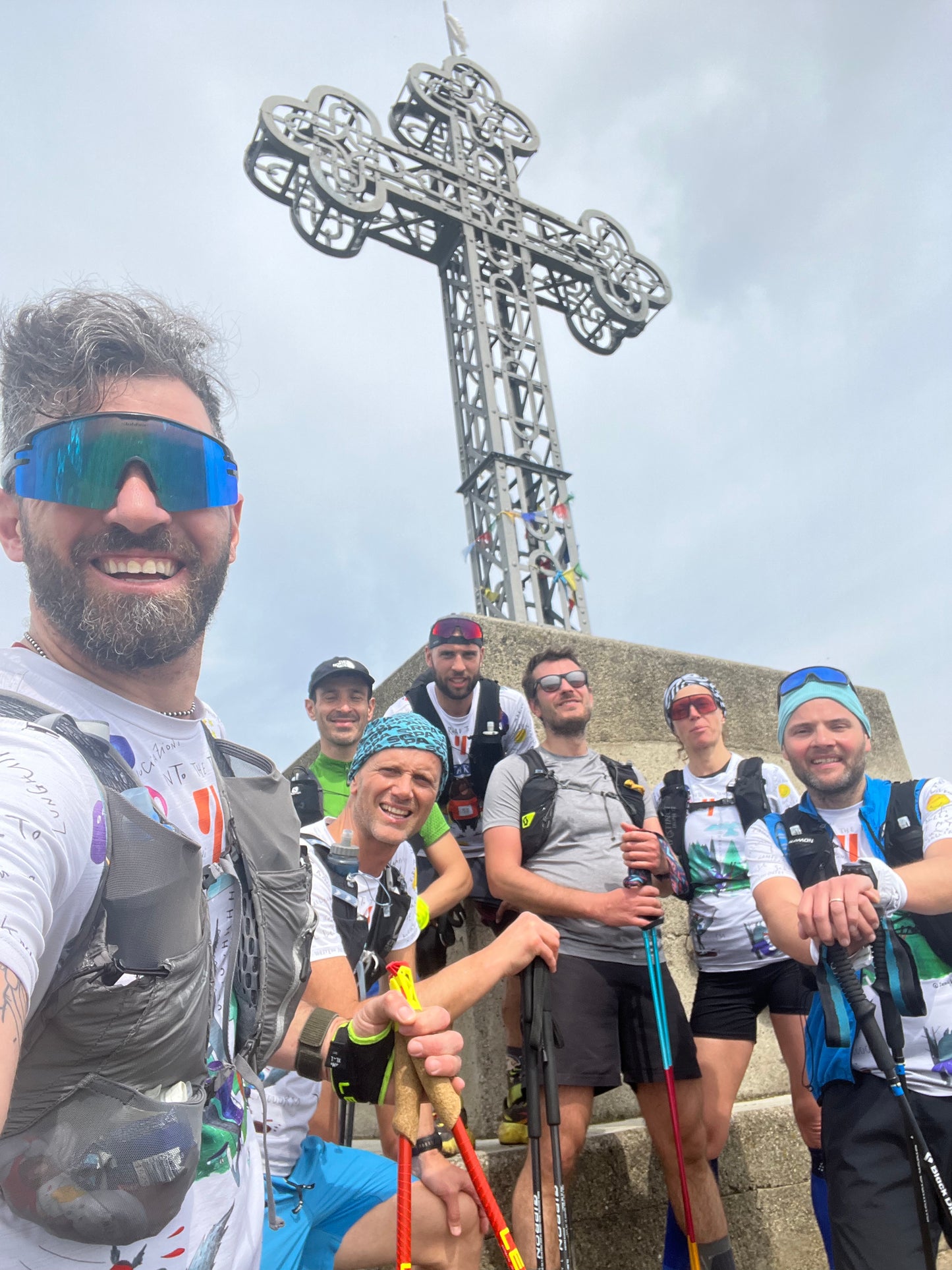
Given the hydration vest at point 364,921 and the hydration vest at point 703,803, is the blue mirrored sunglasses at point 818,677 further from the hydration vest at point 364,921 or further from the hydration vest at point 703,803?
the hydration vest at point 364,921

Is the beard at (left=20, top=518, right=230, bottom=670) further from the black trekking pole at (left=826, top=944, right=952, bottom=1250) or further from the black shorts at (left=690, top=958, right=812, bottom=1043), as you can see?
the black shorts at (left=690, top=958, right=812, bottom=1043)

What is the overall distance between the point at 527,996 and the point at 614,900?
29.4 inches

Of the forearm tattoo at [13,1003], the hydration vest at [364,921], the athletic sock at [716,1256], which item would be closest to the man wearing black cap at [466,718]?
the hydration vest at [364,921]

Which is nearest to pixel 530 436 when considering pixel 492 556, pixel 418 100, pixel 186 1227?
pixel 492 556

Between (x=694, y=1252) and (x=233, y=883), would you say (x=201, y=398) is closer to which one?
(x=233, y=883)

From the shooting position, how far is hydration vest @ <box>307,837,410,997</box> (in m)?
2.79

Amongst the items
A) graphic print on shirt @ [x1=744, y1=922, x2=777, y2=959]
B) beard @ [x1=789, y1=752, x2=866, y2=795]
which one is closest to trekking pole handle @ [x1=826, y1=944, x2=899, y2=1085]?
beard @ [x1=789, y1=752, x2=866, y2=795]

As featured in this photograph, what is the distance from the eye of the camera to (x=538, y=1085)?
2.66m

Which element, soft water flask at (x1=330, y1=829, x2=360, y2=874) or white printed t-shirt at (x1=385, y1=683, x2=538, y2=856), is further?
white printed t-shirt at (x1=385, y1=683, x2=538, y2=856)

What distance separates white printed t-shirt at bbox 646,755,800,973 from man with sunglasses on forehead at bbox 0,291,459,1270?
2.34 meters

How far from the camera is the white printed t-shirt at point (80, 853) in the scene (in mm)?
849

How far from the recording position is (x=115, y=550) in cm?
123

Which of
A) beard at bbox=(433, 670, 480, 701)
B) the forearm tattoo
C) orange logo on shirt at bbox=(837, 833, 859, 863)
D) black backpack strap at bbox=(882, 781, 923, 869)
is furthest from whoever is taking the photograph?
beard at bbox=(433, 670, 480, 701)

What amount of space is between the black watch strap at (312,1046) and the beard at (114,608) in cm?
98
